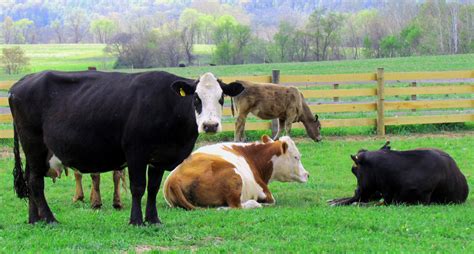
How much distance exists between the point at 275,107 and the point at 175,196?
25.2 feet

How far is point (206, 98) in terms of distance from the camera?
722 cm

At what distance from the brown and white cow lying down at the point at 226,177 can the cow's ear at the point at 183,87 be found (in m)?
2.00

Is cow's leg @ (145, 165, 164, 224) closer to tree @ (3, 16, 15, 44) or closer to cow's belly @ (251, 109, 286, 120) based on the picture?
cow's belly @ (251, 109, 286, 120)

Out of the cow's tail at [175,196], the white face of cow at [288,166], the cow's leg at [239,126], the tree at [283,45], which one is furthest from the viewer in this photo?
the tree at [283,45]

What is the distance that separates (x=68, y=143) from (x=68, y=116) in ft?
0.98

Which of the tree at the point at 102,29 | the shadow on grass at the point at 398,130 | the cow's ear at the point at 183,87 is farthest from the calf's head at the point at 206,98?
the tree at the point at 102,29

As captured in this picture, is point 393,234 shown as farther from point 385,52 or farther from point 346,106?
point 385,52

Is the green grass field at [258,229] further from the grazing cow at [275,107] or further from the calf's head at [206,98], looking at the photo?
the grazing cow at [275,107]

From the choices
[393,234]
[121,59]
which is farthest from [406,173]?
[121,59]

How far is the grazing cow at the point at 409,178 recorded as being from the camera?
29.2ft

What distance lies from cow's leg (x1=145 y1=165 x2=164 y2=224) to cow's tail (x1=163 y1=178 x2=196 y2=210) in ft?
3.85

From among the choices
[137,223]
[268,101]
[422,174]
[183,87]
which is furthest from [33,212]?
[268,101]

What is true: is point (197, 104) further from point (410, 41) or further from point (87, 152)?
point (410, 41)

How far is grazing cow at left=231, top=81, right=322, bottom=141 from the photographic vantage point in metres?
16.3
